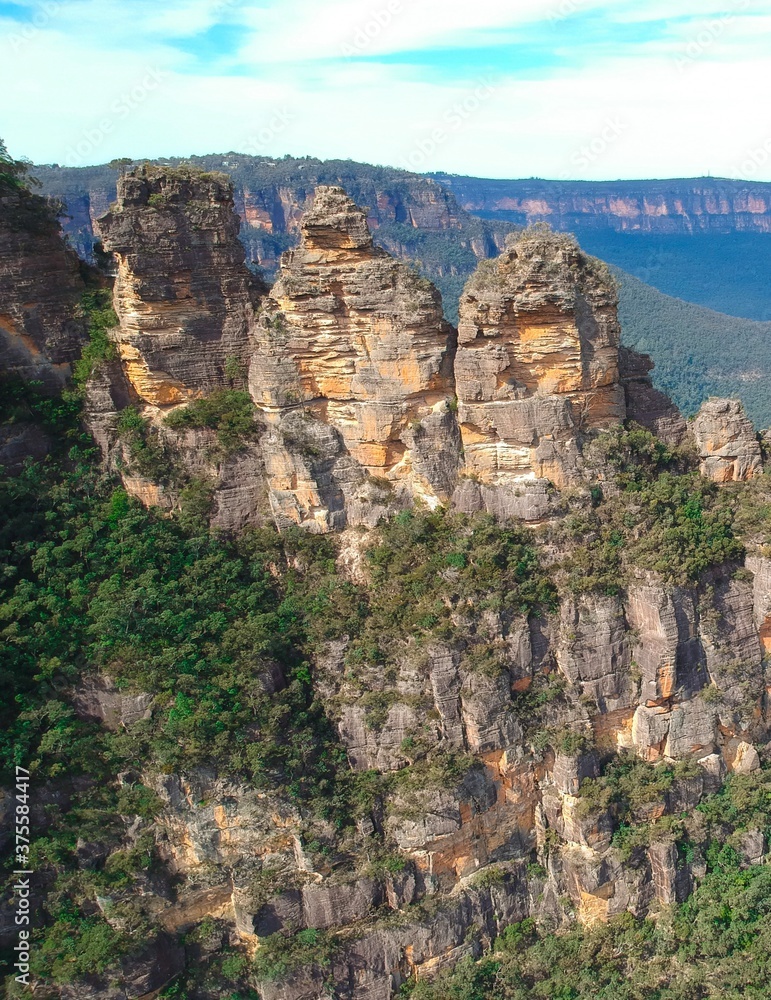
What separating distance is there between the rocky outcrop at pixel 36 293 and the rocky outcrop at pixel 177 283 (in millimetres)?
1150

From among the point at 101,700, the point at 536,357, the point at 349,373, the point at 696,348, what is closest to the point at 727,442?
the point at 536,357

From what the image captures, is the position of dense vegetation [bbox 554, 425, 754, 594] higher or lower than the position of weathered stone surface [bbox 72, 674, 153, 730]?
higher

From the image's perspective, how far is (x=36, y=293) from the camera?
60.2 feet

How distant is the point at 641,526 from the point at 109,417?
39.8 ft

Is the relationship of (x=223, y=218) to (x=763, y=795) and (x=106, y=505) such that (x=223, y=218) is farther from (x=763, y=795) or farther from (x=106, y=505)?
(x=763, y=795)

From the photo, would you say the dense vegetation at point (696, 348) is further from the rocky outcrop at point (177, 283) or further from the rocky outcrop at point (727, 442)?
the rocky outcrop at point (177, 283)

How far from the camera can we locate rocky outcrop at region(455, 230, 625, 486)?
54.7 ft

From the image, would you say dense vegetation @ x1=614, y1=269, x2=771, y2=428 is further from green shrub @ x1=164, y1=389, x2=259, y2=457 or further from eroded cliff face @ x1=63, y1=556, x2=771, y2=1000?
green shrub @ x1=164, y1=389, x2=259, y2=457

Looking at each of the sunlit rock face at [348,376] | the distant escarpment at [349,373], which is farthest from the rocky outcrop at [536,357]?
the sunlit rock face at [348,376]

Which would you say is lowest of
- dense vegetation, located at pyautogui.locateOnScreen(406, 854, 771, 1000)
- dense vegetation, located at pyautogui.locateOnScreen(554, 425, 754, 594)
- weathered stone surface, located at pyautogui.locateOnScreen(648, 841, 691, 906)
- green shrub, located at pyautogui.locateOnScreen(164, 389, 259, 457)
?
dense vegetation, located at pyautogui.locateOnScreen(406, 854, 771, 1000)

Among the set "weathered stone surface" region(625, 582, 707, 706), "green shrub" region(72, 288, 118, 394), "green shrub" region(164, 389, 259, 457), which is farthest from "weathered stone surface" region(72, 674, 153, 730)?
"weathered stone surface" region(625, 582, 707, 706)

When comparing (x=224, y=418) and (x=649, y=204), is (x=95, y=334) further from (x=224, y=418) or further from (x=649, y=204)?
(x=649, y=204)

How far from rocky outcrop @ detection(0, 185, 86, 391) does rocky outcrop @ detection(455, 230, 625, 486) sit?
902 cm

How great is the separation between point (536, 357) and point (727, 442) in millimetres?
5051
